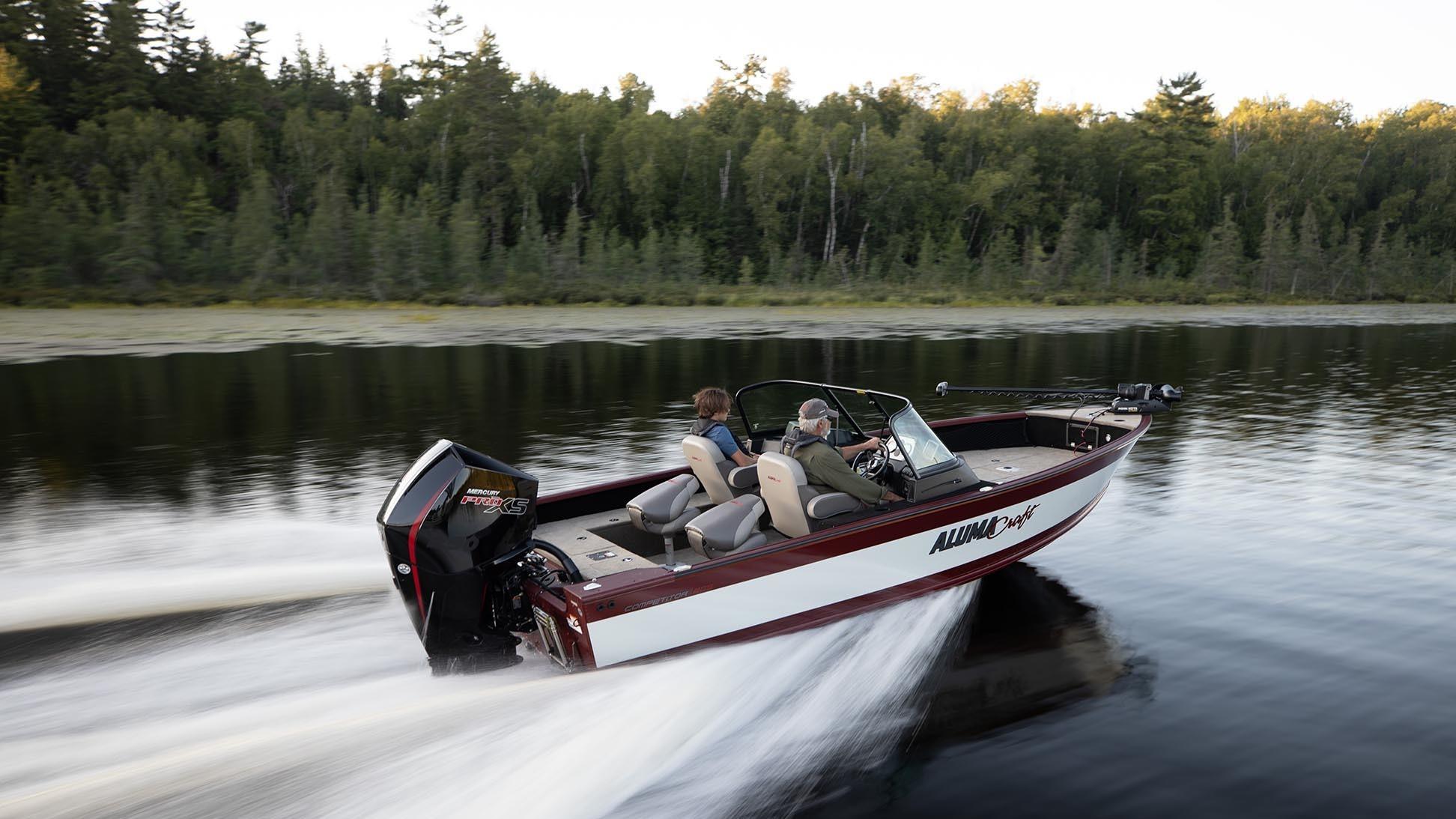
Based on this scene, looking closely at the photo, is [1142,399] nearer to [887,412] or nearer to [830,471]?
[887,412]

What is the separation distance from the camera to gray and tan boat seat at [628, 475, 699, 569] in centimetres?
663

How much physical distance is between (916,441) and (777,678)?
1862 mm

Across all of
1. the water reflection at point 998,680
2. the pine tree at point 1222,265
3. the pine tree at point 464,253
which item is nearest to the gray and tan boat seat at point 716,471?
the water reflection at point 998,680

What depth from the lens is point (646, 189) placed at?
241 feet

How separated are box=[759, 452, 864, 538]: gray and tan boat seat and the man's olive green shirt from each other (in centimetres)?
5

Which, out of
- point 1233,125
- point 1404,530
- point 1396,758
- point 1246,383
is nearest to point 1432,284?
point 1233,125

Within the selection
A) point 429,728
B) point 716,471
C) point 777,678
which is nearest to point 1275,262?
point 716,471

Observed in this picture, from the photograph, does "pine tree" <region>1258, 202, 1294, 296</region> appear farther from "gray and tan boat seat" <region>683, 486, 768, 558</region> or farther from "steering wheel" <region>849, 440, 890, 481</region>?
"gray and tan boat seat" <region>683, 486, 768, 558</region>

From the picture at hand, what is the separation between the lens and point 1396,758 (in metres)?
5.09

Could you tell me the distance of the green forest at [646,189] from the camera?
49.6 m

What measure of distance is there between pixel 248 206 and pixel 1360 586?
2143 inches

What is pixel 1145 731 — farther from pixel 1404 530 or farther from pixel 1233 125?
pixel 1233 125

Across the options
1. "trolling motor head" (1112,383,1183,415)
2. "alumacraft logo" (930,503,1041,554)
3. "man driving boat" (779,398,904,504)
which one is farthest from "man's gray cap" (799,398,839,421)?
"trolling motor head" (1112,383,1183,415)

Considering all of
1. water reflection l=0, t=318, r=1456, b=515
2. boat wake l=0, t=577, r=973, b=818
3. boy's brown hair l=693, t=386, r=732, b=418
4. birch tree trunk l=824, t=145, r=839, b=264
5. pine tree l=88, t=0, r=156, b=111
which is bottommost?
boat wake l=0, t=577, r=973, b=818
